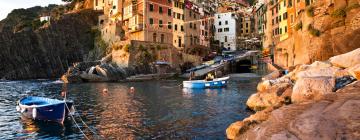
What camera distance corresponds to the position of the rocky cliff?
37406mm

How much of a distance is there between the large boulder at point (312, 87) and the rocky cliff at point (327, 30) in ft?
77.5

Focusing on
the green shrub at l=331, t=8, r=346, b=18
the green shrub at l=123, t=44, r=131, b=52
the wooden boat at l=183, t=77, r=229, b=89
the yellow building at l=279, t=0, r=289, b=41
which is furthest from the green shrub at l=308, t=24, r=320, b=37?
the green shrub at l=123, t=44, r=131, b=52

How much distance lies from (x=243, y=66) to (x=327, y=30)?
166 feet

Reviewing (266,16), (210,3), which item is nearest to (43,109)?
(266,16)

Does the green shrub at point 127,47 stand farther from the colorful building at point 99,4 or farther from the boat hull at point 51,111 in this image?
the boat hull at point 51,111

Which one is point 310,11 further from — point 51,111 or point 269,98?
point 51,111

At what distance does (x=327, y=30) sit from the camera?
4178cm

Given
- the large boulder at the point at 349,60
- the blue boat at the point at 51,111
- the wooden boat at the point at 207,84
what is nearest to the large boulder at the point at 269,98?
the large boulder at the point at 349,60

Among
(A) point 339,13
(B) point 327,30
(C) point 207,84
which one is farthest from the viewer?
(C) point 207,84

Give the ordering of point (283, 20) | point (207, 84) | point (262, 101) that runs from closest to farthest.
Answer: point (262, 101) → point (207, 84) → point (283, 20)

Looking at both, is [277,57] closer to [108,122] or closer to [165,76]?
[165,76]

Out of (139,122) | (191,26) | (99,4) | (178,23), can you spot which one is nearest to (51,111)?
(139,122)

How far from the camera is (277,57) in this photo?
7588 cm

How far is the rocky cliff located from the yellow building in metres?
20.4
